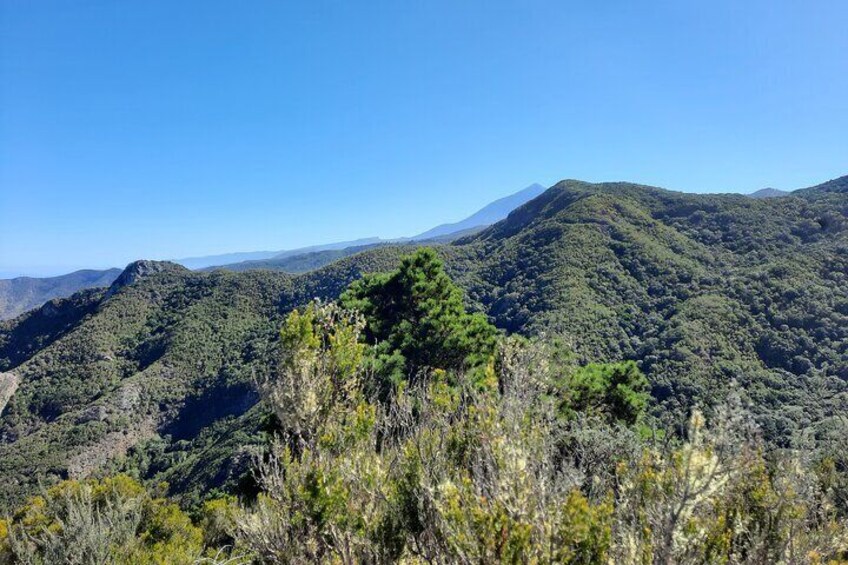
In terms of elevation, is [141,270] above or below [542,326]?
above

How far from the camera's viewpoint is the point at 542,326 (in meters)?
38.7

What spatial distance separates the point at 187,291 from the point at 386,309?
7056cm

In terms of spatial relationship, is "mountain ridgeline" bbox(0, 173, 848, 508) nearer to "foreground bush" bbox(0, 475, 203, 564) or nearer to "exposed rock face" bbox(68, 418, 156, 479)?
"exposed rock face" bbox(68, 418, 156, 479)

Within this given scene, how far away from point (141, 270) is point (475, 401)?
106796mm

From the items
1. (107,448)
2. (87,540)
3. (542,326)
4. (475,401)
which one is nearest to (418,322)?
(475,401)

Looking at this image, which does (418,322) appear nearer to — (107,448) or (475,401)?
(475,401)

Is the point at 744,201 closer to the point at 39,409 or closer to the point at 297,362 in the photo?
the point at 297,362

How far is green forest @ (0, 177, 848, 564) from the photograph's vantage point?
13.5ft

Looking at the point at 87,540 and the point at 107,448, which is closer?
the point at 87,540

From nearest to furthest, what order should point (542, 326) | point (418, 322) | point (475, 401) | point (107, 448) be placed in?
point (475, 401)
point (418, 322)
point (542, 326)
point (107, 448)

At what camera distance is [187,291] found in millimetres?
78812

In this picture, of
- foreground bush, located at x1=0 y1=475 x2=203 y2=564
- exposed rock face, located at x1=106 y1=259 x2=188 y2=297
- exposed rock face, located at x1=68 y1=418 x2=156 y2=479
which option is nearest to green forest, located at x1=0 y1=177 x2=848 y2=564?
foreground bush, located at x1=0 y1=475 x2=203 y2=564

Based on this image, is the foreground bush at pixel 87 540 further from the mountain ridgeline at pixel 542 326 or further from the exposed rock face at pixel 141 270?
the exposed rock face at pixel 141 270

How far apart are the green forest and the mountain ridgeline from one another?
31 cm
